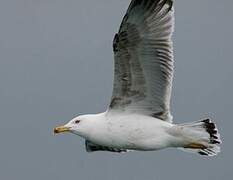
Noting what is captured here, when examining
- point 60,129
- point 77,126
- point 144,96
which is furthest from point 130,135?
point 60,129

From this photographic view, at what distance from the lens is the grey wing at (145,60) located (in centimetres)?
1326

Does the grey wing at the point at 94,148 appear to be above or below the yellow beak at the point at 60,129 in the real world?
below

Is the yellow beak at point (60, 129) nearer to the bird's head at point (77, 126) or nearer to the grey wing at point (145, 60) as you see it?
the bird's head at point (77, 126)

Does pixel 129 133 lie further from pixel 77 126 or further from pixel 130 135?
pixel 77 126

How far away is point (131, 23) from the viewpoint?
43.4 feet

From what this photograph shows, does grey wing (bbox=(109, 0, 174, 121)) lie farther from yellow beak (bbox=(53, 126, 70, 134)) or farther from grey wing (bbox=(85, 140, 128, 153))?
grey wing (bbox=(85, 140, 128, 153))

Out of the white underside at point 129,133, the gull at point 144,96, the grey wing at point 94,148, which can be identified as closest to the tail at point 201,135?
the gull at point 144,96

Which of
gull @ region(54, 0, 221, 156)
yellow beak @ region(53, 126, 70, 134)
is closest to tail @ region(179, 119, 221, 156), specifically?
gull @ region(54, 0, 221, 156)

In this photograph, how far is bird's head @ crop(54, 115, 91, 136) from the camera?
13.8 metres

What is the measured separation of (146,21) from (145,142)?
147cm

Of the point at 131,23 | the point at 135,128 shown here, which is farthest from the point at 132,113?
the point at 131,23

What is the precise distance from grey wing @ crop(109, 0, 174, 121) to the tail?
1.07 feet

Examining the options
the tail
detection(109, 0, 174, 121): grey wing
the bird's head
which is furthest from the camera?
the bird's head

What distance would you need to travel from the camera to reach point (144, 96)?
13.7 metres
